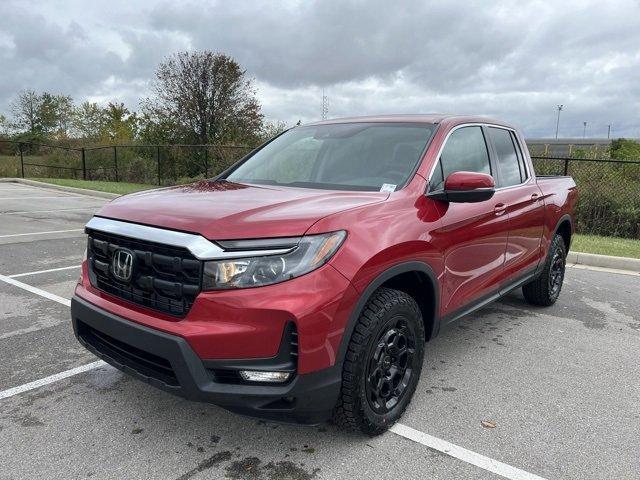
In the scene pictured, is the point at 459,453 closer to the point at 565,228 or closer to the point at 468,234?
the point at 468,234

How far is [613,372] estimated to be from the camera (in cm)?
377

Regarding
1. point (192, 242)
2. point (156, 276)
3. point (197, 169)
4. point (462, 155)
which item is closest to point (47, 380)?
point (156, 276)

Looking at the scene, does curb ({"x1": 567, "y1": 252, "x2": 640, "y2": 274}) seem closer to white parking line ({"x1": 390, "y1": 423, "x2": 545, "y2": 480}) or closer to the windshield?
the windshield

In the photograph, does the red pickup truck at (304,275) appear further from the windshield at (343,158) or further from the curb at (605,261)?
the curb at (605,261)

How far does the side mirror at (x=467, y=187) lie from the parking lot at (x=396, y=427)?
1.28 m

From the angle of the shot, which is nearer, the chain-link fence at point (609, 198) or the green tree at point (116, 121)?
the chain-link fence at point (609, 198)

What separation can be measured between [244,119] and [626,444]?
23.8 meters

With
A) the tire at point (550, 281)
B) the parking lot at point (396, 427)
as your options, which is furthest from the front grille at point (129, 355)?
the tire at point (550, 281)

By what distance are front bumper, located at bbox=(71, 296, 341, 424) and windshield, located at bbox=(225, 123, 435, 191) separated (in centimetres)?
128

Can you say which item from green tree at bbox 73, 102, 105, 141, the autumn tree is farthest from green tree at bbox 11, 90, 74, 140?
the autumn tree

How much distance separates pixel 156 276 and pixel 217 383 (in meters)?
0.59

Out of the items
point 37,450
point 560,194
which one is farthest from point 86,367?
point 560,194

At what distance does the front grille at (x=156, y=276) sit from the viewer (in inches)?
Answer: 93.2

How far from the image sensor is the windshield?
3293 millimetres
